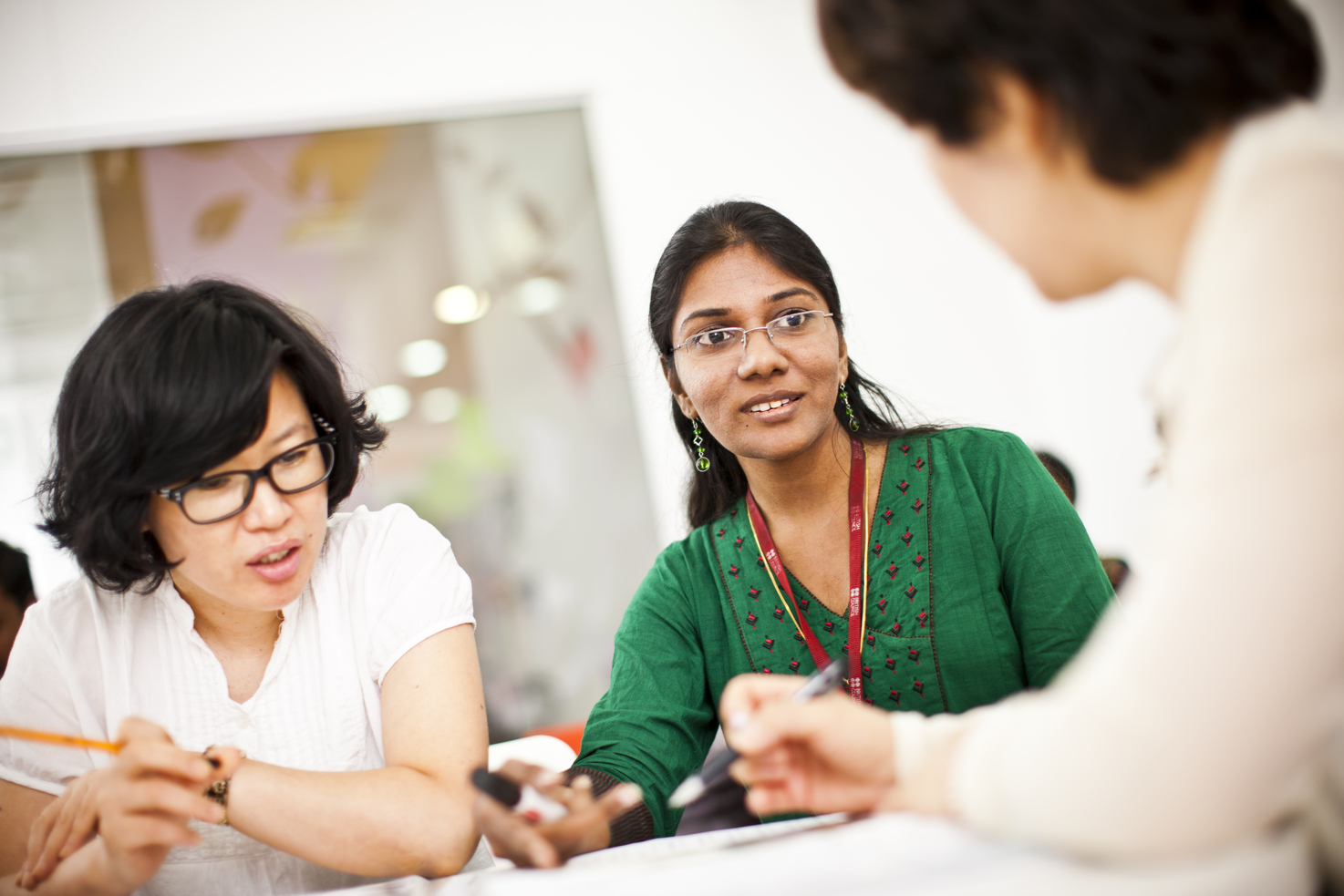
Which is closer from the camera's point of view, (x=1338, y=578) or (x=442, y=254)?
(x=1338, y=578)

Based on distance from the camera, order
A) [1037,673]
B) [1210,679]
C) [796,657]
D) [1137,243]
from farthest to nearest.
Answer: [796,657] → [1037,673] → [1137,243] → [1210,679]

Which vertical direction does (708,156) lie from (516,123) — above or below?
below

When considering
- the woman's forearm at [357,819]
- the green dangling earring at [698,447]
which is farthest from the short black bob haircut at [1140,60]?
the green dangling earring at [698,447]

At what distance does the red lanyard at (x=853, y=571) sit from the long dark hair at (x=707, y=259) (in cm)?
13

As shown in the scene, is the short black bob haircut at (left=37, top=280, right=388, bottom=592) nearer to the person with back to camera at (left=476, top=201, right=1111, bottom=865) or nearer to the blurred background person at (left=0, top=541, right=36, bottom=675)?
the person with back to camera at (left=476, top=201, right=1111, bottom=865)

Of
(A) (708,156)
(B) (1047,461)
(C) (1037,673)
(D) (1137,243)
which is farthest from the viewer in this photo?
(A) (708,156)

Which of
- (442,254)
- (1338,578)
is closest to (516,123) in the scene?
(442,254)

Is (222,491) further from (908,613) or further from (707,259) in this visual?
(908,613)

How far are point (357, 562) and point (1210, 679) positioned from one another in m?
1.29

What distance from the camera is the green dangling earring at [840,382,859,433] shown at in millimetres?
1846

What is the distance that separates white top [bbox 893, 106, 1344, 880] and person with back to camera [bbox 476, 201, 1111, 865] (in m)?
Answer: 0.88

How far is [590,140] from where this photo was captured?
13.0ft

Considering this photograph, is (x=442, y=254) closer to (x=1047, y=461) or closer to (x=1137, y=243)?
(x=1047, y=461)

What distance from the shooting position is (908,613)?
5.19ft
